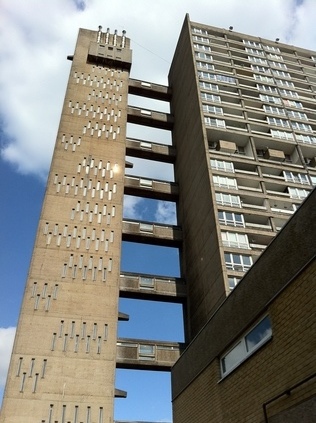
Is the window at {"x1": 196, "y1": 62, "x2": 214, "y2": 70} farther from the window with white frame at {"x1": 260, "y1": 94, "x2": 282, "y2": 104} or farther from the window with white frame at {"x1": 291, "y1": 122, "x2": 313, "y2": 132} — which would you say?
the window with white frame at {"x1": 291, "y1": 122, "x2": 313, "y2": 132}

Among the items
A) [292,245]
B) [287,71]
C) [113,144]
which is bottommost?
[292,245]

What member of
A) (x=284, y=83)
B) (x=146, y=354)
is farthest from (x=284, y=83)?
(x=146, y=354)

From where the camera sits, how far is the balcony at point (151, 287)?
31094 mm

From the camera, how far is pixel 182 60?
4644 centimetres

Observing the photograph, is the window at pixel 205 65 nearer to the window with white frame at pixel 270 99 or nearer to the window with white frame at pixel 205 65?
the window with white frame at pixel 205 65

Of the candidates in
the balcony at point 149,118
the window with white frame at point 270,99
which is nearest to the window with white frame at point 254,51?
the window with white frame at point 270,99

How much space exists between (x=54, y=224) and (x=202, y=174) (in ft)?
41.6

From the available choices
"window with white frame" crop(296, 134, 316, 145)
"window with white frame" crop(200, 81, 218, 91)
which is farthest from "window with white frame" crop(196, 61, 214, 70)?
"window with white frame" crop(296, 134, 316, 145)

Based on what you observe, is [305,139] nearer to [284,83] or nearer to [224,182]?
[284,83]

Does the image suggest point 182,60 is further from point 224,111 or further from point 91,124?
point 91,124

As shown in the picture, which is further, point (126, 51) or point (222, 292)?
point (126, 51)

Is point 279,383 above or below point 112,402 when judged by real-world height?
below

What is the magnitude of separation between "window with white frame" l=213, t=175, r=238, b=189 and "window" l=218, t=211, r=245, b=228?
287 cm

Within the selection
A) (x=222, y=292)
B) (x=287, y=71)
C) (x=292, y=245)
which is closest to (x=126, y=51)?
(x=287, y=71)
